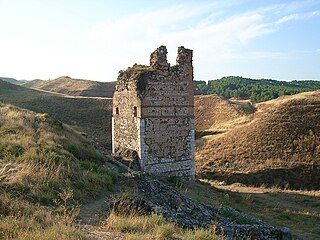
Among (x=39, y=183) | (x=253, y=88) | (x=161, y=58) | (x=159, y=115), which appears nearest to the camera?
(x=39, y=183)

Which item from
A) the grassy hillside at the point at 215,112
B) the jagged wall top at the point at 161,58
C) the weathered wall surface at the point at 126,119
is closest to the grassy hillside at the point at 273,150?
the grassy hillside at the point at 215,112

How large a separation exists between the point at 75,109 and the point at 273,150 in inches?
1033

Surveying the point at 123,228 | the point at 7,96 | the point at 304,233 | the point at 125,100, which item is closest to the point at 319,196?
the point at 304,233

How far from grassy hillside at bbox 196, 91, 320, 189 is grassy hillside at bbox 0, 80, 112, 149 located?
1182 cm

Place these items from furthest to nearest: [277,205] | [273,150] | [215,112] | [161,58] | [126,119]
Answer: [215,112] < [273,150] < [126,119] < [161,58] < [277,205]

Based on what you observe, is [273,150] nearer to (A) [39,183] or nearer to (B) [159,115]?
(B) [159,115]

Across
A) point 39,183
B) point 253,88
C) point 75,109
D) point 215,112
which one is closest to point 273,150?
point 215,112

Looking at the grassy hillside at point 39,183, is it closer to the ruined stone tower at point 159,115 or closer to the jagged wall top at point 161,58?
the ruined stone tower at point 159,115

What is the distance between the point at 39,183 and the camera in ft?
26.2

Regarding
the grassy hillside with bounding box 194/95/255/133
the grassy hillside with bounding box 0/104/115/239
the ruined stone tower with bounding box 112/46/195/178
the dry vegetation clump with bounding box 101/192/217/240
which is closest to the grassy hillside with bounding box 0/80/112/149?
the grassy hillside with bounding box 194/95/255/133

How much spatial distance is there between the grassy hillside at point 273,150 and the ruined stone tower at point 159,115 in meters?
8.88

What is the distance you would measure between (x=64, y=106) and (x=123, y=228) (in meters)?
41.5

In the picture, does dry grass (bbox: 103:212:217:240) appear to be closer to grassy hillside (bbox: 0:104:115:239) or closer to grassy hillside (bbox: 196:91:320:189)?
grassy hillside (bbox: 0:104:115:239)

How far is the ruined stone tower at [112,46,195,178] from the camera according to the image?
16219 mm
